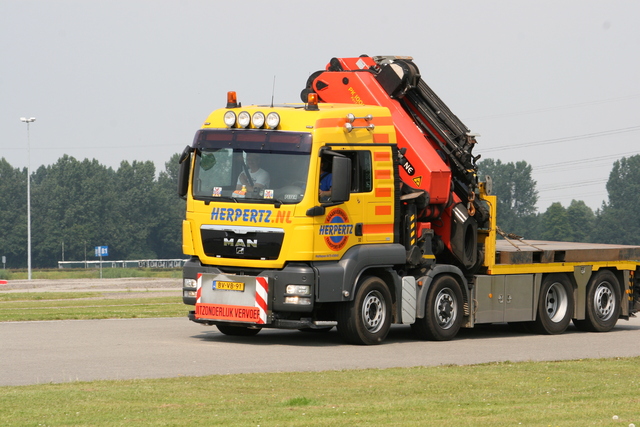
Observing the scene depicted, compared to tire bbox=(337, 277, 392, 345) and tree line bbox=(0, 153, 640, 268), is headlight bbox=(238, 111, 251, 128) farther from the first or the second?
tree line bbox=(0, 153, 640, 268)

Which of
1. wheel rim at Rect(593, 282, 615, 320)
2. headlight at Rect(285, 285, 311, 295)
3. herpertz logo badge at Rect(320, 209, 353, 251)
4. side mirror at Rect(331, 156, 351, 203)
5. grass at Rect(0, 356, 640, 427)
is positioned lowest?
grass at Rect(0, 356, 640, 427)

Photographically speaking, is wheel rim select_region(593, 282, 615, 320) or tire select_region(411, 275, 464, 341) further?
wheel rim select_region(593, 282, 615, 320)

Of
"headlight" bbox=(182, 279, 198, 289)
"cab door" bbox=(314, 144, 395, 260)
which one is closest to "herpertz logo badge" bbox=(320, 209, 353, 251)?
"cab door" bbox=(314, 144, 395, 260)

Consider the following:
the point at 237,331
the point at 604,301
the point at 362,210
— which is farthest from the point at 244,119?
the point at 604,301

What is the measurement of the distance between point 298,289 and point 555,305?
638cm

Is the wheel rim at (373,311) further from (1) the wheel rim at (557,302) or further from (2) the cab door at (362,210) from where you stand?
(1) the wheel rim at (557,302)

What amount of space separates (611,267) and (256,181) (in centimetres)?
850

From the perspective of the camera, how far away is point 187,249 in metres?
16.6

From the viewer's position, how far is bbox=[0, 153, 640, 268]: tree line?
395ft

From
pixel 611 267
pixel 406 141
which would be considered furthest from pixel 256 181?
pixel 611 267

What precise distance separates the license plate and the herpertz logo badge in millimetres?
1454

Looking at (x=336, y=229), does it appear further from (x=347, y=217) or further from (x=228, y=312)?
(x=228, y=312)

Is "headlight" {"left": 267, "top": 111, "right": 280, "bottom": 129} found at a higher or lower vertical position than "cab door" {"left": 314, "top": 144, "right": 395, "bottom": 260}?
higher

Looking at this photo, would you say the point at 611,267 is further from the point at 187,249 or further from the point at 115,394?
the point at 115,394
